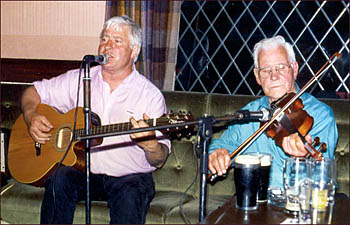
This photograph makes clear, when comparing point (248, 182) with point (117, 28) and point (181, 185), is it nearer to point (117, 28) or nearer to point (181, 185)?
point (181, 185)

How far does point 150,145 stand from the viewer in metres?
2.22

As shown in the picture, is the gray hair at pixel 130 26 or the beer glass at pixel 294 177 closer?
the beer glass at pixel 294 177

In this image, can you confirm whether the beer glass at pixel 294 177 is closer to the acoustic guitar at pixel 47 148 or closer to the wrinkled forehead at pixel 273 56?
the wrinkled forehead at pixel 273 56

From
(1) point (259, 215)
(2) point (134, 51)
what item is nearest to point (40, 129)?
(2) point (134, 51)

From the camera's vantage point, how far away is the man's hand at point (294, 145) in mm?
1770

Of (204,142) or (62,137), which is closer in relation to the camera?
(204,142)

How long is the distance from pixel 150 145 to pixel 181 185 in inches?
16.4

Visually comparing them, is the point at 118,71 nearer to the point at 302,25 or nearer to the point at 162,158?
the point at 162,158

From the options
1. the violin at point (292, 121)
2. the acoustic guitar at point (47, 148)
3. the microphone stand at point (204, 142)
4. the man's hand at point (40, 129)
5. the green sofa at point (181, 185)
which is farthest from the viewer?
the man's hand at point (40, 129)

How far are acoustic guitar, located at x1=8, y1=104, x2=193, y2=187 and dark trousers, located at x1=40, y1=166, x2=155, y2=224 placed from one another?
0.11m

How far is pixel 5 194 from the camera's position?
2.46 m

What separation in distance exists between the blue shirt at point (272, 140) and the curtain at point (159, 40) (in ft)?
2.86

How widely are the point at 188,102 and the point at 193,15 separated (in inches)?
33.4

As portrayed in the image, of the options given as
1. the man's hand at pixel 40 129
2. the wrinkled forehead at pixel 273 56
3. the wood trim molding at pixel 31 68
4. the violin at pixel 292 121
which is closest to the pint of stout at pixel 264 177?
the violin at pixel 292 121
